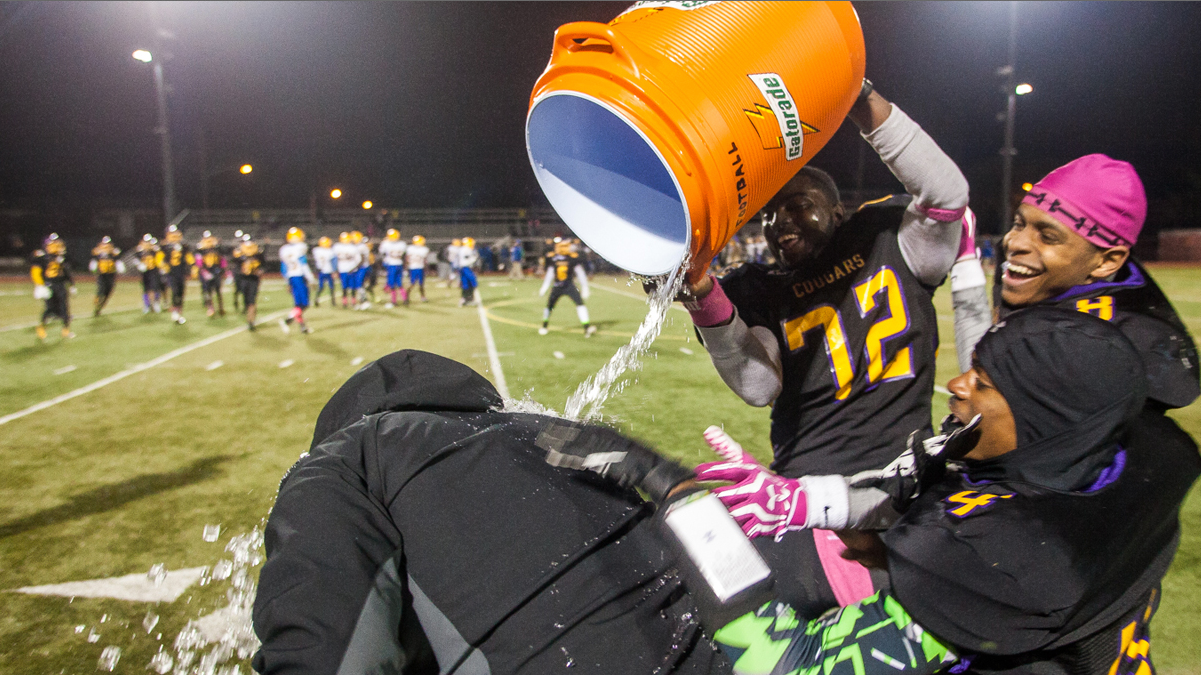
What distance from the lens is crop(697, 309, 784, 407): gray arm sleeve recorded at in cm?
183

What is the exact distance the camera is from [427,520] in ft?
3.78

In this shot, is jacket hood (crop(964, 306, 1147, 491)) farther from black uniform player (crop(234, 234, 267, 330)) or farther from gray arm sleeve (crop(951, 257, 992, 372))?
black uniform player (crop(234, 234, 267, 330))

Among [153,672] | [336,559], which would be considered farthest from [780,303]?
[153,672]

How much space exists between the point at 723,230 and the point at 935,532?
2.23 feet

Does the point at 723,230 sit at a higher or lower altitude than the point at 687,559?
higher

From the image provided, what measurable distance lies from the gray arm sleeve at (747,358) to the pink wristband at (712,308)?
37 mm

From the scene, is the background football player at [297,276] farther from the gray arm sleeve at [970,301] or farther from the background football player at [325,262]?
the gray arm sleeve at [970,301]

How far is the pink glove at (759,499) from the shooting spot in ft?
4.90

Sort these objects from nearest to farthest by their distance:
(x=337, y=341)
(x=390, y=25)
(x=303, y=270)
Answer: (x=337, y=341) → (x=303, y=270) → (x=390, y=25)

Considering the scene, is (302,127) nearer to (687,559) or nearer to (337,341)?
(337,341)

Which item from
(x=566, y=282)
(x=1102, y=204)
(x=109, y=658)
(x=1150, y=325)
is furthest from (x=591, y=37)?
(x=566, y=282)

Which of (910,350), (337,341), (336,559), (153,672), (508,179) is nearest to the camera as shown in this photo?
(336,559)

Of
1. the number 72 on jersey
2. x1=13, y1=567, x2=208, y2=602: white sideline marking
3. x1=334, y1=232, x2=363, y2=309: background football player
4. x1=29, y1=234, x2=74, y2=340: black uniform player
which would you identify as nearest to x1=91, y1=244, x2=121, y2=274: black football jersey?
x1=29, y1=234, x2=74, y2=340: black uniform player

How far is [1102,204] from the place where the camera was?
160 cm
